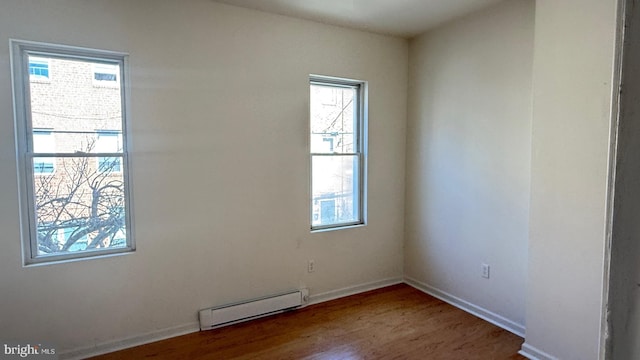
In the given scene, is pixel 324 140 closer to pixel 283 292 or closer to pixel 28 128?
pixel 283 292

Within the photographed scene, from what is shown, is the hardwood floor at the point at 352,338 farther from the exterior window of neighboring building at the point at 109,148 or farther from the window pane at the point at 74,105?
the window pane at the point at 74,105

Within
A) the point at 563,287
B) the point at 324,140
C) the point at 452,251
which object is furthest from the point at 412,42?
the point at 563,287

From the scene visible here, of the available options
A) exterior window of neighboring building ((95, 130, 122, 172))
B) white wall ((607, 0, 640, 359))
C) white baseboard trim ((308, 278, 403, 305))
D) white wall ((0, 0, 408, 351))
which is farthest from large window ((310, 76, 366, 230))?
white wall ((607, 0, 640, 359))

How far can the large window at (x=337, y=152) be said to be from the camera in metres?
3.57

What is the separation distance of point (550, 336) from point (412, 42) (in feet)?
9.72

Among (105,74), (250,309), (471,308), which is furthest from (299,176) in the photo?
(471,308)

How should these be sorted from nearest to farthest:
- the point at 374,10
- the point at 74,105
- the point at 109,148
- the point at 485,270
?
the point at 74,105 → the point at 109,148 → the point at 374,10 → the point at 485,270

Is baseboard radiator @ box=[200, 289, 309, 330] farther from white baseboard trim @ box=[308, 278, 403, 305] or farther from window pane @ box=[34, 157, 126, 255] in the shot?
window pane @ box=[34, 157, 126, 255]

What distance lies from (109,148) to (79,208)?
48 centimetres

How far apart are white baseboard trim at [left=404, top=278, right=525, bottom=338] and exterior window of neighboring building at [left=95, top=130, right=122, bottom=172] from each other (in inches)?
122

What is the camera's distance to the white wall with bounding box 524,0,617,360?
2180 mm

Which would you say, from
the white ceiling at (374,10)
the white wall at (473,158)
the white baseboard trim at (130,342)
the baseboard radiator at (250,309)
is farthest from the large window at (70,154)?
the white wall at (473,158)

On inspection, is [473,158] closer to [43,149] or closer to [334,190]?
[334,190]

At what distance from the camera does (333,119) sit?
3.68 m
